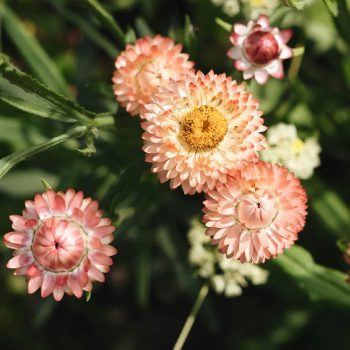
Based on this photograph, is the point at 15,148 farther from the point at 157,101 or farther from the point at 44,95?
the point at 157,101

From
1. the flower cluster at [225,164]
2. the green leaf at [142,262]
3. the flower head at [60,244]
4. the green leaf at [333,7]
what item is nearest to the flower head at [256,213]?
the flower cluster at [225,164]

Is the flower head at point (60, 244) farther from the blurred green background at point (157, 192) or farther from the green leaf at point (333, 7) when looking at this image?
the green leaf at point (333, 7)

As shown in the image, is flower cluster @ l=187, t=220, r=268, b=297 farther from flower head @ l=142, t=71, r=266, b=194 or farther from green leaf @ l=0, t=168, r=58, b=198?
green leaf @ l=0, t=168, r=58, b=198

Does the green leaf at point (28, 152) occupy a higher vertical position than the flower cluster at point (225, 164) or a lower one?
lower

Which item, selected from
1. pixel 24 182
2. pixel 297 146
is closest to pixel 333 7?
pixel 297 146

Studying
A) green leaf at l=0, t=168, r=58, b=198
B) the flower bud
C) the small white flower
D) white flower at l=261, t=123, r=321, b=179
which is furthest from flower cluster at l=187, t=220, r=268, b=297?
green leaf at l=0, t=168, r=58, b=198

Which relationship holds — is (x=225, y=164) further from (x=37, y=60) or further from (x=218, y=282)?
(x=37, y=60)

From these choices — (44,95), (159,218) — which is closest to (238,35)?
(44,95)
